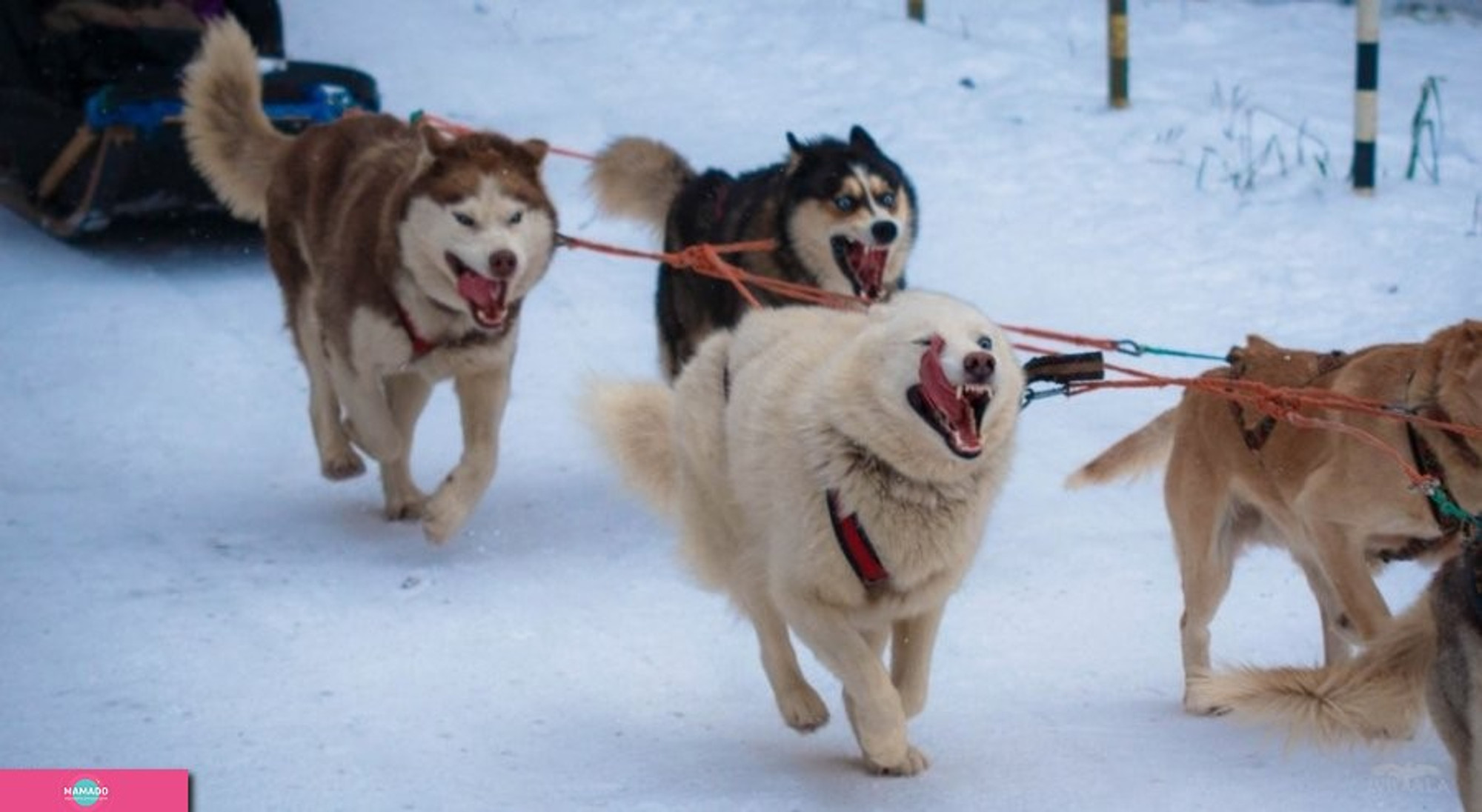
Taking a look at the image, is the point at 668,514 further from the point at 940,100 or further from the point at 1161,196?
the point at 940,100

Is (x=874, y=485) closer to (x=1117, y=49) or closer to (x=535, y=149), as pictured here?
(x=535, y=149)

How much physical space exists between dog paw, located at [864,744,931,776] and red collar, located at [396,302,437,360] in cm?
248

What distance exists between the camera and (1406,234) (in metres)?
8.29

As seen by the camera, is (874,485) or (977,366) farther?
(874,485)

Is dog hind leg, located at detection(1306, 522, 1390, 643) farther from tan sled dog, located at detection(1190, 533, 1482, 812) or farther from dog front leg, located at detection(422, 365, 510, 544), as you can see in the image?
dog front leg, located at detection(422, 365, 510, 544)

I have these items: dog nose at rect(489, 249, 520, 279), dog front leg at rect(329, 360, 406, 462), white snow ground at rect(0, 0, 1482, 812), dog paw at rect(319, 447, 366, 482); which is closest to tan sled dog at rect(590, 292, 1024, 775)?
white snow ground at rect(0, 0, 1482, 812)

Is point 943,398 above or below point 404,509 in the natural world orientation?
above

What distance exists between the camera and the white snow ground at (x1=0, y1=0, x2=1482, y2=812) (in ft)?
14.1

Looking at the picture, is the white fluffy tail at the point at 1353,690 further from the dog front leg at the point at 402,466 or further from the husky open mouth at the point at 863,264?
the dog front leg at the point at 402,466

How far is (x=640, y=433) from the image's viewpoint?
4.96m

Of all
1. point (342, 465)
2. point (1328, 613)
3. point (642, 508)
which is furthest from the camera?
point (342, 465)

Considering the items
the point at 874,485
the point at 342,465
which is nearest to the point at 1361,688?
the point at 874,485

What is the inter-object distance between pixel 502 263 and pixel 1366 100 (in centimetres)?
457

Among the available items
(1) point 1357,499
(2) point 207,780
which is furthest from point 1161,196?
(2) point 207,780
